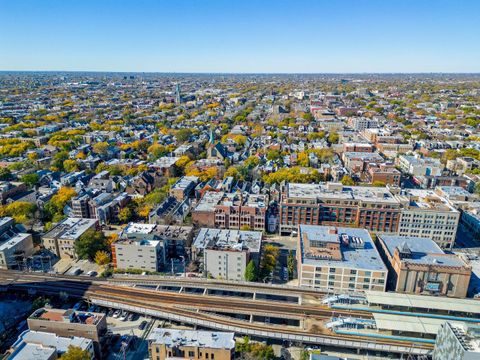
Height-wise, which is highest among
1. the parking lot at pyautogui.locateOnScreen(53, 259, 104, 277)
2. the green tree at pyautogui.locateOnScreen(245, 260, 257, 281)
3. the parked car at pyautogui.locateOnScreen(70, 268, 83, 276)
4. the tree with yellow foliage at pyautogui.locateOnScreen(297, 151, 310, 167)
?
the tree with yellow foliage at pyautogui.locateOnScreen(297, 151, 310, 167)

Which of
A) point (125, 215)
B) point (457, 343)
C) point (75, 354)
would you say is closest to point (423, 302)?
point (457, 343)

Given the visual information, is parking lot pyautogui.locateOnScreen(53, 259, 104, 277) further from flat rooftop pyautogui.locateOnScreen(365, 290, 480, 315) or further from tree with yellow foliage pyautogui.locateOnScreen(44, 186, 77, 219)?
flat rooftop pyautogui.locateOnScreen(365, 290, 480, 315)

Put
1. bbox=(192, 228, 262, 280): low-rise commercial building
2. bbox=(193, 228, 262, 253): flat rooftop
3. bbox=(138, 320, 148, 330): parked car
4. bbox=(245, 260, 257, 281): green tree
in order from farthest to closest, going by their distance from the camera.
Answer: bbox=(193, 228, 262, 253): flat rooftop < bbox=(192, 228, 262, 280): low-rise commercial building < bbox=(245, 260, 257, 281): green tree < bbox=(138, 320, 148, 330): parked car

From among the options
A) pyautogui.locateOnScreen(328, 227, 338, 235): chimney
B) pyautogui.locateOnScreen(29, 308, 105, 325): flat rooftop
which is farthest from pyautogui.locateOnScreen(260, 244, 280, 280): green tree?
pyautogui.locateOnScreen(29, 308, 105, 325): flat rooftop

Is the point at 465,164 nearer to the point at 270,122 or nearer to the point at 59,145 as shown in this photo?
the point at 270,122

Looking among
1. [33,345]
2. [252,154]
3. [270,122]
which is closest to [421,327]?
[33,345]

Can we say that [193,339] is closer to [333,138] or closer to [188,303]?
[188,303]
